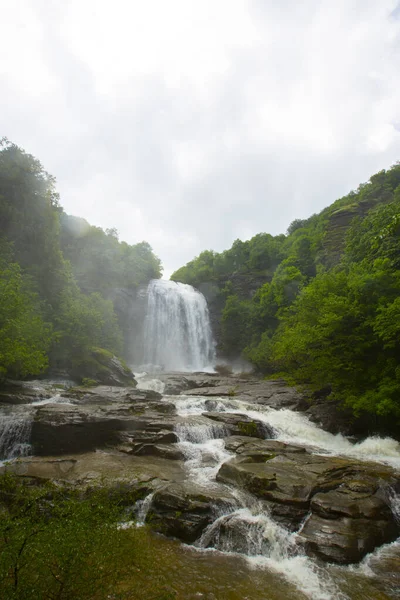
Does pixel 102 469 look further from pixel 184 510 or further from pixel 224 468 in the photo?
pixel 224 468

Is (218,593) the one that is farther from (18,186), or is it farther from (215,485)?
(18,186)

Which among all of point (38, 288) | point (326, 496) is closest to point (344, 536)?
point (326, 496)

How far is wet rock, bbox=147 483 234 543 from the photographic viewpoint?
24.8 feet

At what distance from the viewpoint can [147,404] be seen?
16.4m

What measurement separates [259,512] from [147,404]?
9334mm

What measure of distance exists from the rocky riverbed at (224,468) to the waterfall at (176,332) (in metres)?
23.3

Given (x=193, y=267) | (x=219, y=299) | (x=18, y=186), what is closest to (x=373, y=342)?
(x=18, y=186)

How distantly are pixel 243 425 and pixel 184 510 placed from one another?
692 centimetres

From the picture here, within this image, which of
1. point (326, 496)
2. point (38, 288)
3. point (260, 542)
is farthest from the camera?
point (38, 288)

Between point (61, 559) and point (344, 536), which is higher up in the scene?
point (61, 559)

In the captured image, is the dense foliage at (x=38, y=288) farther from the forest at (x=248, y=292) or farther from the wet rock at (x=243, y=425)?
the wet rock at (x=243, y=425)

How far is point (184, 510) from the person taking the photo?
7953 mm

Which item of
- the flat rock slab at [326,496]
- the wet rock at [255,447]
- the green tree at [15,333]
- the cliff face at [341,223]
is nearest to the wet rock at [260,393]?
the wet rock at [255,447]

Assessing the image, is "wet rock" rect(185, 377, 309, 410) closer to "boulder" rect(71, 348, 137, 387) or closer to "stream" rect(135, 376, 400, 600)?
"boulder" rect(71, 348, 137, 387)
